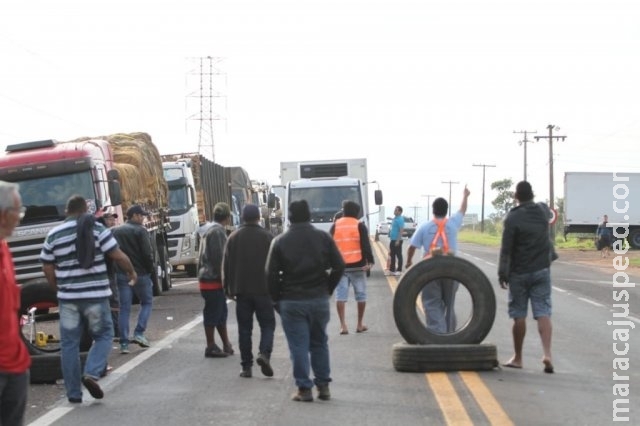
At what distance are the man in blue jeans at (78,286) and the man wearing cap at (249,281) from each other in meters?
1.43

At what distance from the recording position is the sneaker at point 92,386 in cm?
891

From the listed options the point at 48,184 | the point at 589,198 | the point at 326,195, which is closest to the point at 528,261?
the point at 48,184

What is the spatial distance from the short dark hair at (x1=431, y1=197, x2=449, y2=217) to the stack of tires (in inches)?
31.7

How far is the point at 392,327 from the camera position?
14594mm

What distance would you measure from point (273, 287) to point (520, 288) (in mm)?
2770

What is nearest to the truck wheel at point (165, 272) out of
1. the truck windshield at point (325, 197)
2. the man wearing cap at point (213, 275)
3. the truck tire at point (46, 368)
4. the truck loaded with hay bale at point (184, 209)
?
the truck loaded with hay bale at point (184, 209)

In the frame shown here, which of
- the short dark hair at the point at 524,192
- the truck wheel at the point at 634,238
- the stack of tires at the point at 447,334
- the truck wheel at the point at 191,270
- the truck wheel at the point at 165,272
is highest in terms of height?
the short dark hair at the point at 524,192

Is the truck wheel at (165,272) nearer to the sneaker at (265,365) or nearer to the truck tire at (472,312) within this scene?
the sneaker at (265,365)

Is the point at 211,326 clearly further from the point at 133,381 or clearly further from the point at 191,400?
the point at 191,400

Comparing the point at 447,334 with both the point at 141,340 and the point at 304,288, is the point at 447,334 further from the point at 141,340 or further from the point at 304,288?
the point at 141,340

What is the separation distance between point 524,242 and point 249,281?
2788 mm

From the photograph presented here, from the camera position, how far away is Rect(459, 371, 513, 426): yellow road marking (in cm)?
788

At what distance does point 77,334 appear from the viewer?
9109mm

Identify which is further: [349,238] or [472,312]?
[349,238]
